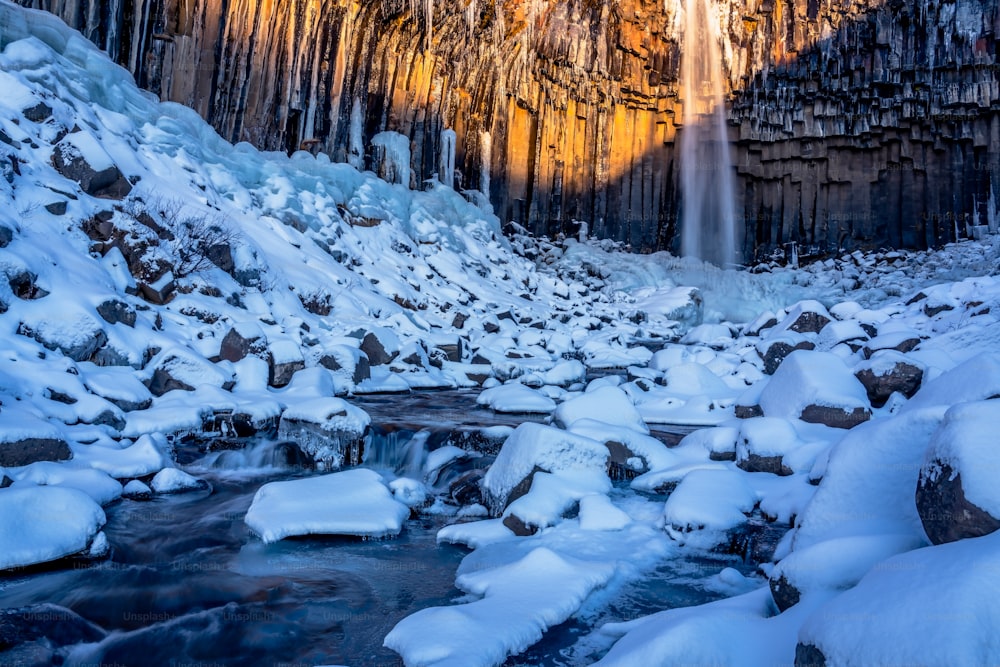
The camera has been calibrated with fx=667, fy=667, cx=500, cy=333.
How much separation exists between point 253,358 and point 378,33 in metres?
15.7

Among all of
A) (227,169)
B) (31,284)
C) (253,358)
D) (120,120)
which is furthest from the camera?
(227,169)

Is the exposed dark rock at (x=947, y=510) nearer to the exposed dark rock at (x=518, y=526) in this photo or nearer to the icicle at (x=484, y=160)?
the exposed dark rock at (x=518, y=526)

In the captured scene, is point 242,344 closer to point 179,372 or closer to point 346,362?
point 179,372

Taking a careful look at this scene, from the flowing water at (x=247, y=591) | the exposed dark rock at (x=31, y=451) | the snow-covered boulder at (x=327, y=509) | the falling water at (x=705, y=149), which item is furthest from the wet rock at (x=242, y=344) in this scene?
the falling water at (x=705, y=149)

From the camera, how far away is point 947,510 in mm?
2285

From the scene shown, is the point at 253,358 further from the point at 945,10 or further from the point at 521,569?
the point at 945,10

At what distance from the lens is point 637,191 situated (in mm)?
29734

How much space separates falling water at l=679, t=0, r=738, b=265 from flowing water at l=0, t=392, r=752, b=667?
26274mm

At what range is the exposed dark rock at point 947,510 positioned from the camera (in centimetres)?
217

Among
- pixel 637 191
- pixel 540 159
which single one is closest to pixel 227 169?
pixel 540 159

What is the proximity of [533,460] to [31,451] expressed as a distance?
12.7ft

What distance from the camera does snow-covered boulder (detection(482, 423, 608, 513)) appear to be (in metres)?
5.36

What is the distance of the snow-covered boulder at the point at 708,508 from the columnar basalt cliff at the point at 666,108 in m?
17.7

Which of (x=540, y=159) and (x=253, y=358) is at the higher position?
(x=540, y=159)
